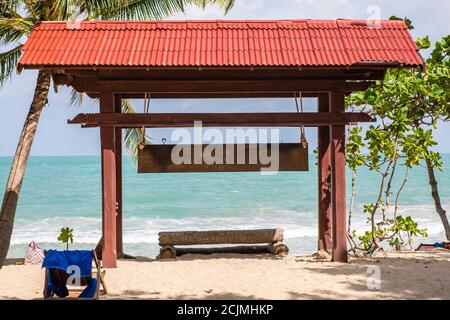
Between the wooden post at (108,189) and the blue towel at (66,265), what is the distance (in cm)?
200

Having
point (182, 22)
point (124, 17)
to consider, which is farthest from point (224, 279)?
point (124, 17)

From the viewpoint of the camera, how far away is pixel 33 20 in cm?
1396

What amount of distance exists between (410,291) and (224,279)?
9.19ft

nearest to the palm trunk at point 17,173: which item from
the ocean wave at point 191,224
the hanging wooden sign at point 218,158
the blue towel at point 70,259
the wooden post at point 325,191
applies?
the hanging wooden sign at point 218,158

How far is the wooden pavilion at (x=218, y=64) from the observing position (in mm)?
10633

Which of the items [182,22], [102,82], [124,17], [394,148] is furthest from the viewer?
[124,17]

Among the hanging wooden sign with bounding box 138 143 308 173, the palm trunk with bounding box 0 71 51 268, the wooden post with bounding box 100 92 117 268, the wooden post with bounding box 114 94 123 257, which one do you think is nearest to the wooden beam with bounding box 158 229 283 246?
the wooden post with bounding box 114 94 123 257

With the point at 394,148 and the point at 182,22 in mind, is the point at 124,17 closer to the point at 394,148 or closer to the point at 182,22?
the point at 182,22

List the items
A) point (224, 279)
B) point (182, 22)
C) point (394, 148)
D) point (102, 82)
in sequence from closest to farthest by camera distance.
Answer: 1. point (224, 279)
2. point (102, 82)
3. point (182, 22)
4. point (394, 148)

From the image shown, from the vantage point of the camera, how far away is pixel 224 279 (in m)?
9.99

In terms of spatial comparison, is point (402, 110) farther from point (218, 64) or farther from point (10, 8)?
point (10, 8)

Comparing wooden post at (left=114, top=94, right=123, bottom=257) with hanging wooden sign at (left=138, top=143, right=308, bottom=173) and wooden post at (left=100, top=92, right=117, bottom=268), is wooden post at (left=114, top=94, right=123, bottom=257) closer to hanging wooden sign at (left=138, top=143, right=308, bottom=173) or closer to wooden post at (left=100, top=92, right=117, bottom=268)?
wooden post at (left=100, top=92, right=117, bottom=268)

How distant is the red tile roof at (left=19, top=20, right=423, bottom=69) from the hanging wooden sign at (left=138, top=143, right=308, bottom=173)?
5.32ft

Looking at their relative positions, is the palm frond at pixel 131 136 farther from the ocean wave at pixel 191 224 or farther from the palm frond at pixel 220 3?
the ocean wave at pixel 191 224
